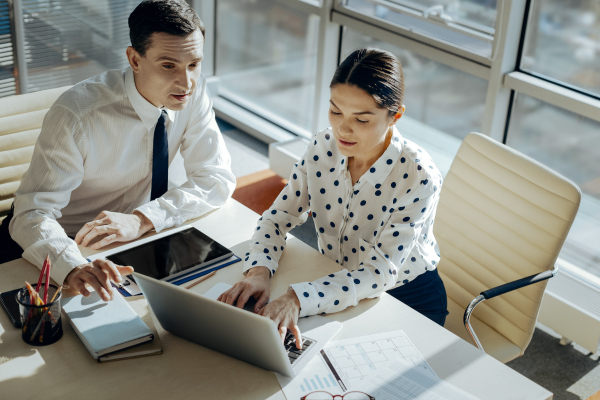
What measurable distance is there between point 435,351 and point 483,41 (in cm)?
192

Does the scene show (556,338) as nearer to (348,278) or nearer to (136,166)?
(348,278)

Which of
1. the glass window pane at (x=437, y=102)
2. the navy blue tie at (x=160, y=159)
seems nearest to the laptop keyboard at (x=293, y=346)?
the navy blue tie at (x=160, y=159)

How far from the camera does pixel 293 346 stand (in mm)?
1401

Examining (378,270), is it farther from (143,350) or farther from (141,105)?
(141,105)

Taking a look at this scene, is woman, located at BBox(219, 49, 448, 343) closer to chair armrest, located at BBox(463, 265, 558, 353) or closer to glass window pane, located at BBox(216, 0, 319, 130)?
chair armrest, located at BBox(463, 265, 558, 353)

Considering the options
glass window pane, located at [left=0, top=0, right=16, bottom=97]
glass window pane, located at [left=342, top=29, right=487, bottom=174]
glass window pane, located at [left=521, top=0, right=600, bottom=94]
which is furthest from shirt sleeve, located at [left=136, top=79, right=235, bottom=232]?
glass window pane, located at [left=0, top=0, right=16, bottom=97]

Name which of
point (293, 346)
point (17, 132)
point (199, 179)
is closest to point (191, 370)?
point (293, 346)

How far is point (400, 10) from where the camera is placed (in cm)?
326

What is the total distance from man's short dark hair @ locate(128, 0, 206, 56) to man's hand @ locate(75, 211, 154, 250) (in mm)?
500

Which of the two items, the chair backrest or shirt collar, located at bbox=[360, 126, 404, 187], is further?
the chair backrest

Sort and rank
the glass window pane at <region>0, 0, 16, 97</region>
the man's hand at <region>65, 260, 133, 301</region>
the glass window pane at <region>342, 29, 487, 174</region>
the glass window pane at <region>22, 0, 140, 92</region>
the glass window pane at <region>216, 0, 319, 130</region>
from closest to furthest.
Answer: the man's hand at <region>65, 260, 133, 301</region>
the glass window pane at <region>342, 29, 487, 174</region>
the glass window pane at <region>0, 0, 16, 97</region>
the glass window pane at <region>22, 0, 140, 92</region>
the glass window pane at <region>216, 0, 319, 130</region>

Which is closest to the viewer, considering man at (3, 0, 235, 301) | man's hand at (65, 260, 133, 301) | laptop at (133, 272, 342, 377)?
laptop at (133, 272, 342, 377)

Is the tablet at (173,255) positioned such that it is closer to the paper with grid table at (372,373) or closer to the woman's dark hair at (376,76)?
the paper with grid table at (372,373)

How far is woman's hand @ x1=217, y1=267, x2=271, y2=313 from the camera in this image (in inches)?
58.7
